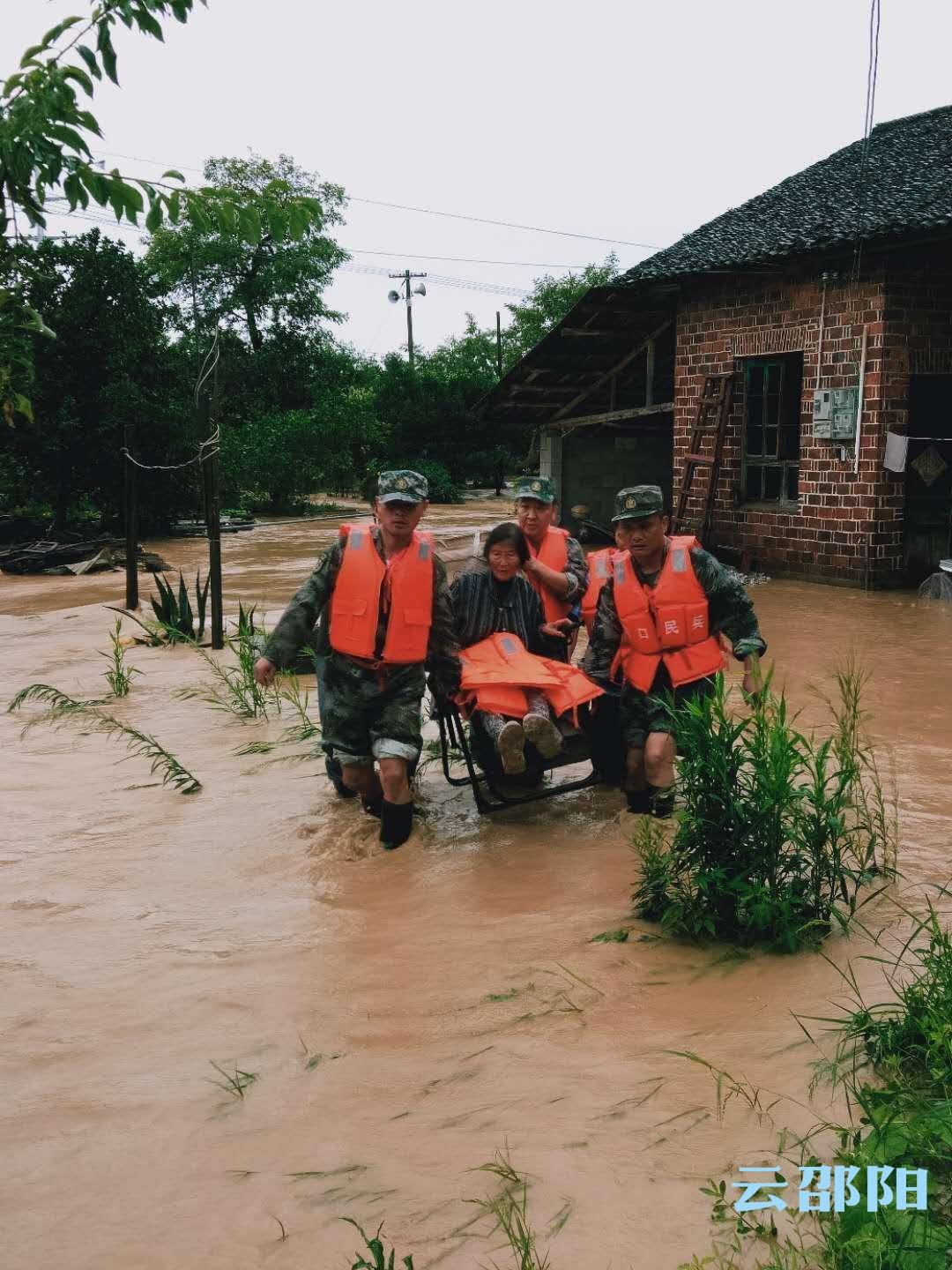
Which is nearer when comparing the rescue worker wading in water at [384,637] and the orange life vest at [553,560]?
the rescue worker wading in water at [384,637]

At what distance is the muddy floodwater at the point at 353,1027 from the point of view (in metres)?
2.78

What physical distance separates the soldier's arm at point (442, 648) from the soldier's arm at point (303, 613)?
1.55ft

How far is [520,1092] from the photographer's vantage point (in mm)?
3232

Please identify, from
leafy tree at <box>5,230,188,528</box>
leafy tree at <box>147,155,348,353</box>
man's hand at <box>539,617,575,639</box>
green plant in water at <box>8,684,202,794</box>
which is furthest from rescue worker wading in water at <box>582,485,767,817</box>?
leafy tree at <box>147,155,348,353</box>

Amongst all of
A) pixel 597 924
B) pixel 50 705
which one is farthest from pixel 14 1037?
pixel 50 705

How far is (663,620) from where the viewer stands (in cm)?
540

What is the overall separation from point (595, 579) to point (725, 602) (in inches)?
25.7

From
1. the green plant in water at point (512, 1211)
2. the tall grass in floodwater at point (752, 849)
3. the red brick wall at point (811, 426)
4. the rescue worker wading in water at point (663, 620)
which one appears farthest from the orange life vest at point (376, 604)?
the red brick wall at point (811, 426)

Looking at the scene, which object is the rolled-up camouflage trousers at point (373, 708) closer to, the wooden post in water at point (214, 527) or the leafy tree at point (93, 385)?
the wooden post in water at point (214, 527)

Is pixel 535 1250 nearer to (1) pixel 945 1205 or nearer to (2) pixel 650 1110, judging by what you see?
(2) pixel 650 1110

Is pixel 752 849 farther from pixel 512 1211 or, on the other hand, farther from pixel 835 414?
pixel 835 414

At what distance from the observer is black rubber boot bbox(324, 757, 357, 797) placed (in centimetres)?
618

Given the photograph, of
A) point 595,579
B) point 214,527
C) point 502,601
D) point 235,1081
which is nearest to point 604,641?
point 595,579

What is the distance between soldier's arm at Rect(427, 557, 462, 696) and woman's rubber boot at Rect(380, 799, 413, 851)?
0.55 m
